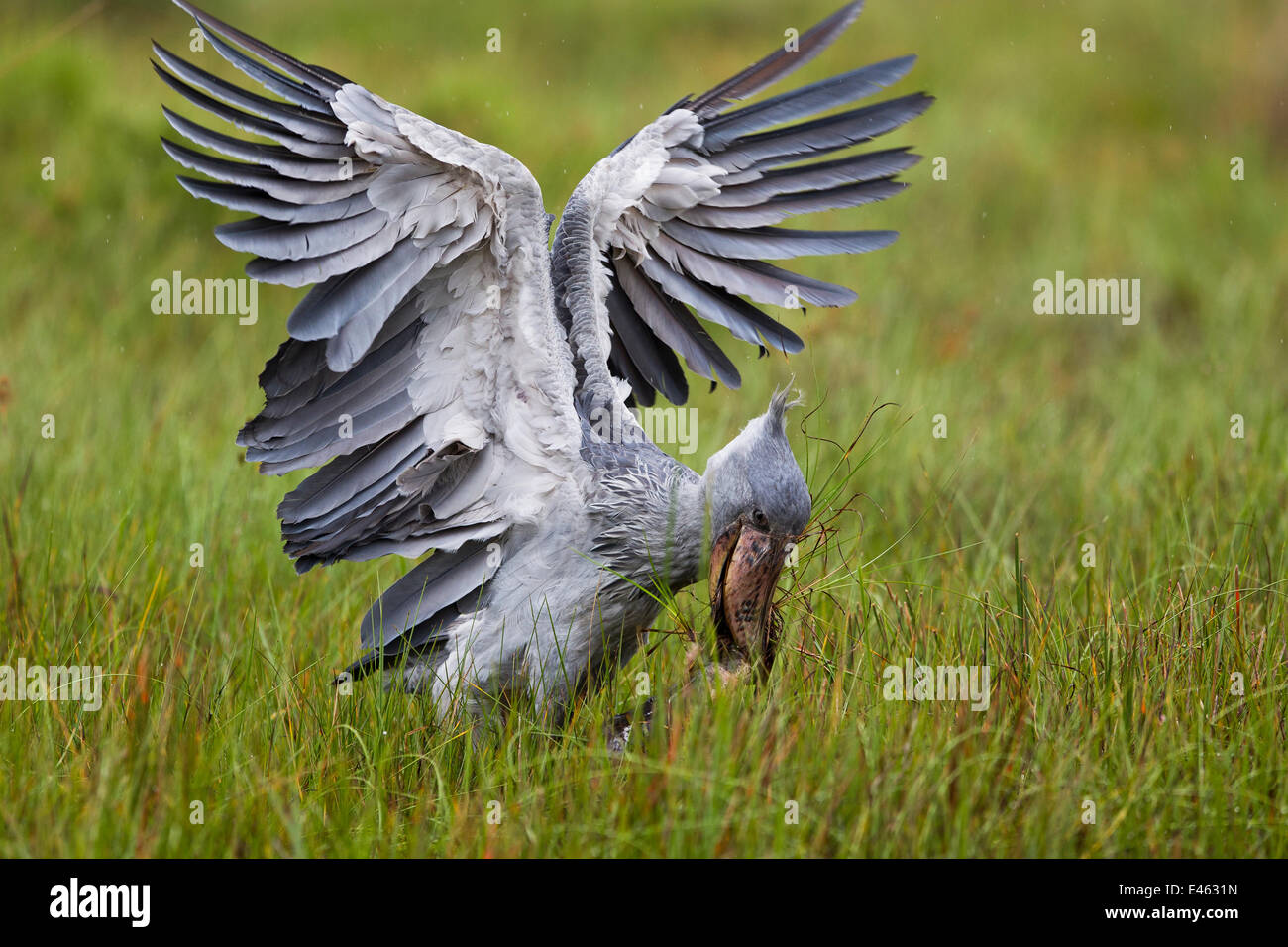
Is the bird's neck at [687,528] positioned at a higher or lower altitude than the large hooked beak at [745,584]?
higher

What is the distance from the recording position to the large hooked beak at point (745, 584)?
354cm

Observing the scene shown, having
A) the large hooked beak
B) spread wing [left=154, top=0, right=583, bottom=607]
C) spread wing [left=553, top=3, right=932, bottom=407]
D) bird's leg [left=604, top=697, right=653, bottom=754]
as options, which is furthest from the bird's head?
spread wing [left=553, top=3, right=932, bottom=407]

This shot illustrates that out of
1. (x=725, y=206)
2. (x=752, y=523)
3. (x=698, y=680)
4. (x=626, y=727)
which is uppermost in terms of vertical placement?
(x=725, y=206)

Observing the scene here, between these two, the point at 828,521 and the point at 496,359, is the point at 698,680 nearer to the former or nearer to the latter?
the point at 828,521

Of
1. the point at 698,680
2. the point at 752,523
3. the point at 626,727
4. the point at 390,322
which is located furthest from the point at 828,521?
the point at 390,322

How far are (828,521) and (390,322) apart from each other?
4.61ft

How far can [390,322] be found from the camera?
146 inches

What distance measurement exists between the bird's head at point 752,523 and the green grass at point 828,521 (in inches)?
7.3

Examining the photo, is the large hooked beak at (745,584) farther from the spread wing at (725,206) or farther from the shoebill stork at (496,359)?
the spread wing at (725,206)

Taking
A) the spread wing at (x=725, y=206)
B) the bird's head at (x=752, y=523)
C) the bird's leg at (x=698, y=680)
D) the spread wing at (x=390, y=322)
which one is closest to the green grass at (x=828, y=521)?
the bird's leg at (x=698, y=680)

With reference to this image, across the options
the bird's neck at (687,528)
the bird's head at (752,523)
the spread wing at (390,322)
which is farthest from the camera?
the bird's neck at (687,528)

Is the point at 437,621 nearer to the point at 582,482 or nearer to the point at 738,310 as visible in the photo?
the point at 582,482

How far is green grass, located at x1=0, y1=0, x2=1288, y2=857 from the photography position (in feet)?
10.3
